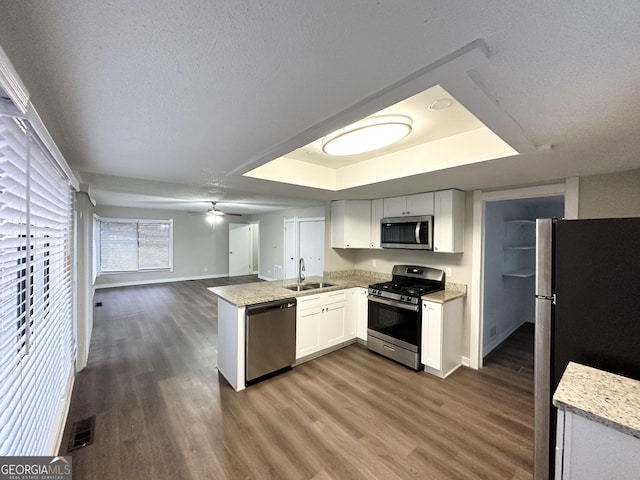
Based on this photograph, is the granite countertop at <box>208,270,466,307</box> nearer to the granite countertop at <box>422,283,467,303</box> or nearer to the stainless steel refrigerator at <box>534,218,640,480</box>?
the granite countertop at <box>422,283,467,303</box>

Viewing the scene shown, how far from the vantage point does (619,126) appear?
4.52ft

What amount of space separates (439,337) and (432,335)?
78 millimetres

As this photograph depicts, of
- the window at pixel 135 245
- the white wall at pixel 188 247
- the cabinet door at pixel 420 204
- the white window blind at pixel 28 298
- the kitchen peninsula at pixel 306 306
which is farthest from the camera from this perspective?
the white wall at pixel 188 247

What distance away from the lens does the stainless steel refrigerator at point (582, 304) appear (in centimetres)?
120

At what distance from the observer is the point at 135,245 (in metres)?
7.56

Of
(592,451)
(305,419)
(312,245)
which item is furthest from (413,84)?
(312,245)

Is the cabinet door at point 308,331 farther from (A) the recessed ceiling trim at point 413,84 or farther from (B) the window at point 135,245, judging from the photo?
(B) the window at point 135,245

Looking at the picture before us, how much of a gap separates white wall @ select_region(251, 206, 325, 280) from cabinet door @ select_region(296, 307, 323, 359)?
354 cm

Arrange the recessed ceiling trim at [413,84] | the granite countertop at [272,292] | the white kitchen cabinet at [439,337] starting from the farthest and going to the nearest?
the white kitchen cabinet at [439,337] < the granite countertop at [272,292] < the recessed ceiling trim at [413,84]

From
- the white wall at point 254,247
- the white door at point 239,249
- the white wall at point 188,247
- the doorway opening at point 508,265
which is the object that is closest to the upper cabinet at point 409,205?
the doorway opening at point 508,265

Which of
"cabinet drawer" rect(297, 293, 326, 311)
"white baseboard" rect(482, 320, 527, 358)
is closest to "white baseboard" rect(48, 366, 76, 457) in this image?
"cabinet drawer" rect(297, 293, 326, 311)

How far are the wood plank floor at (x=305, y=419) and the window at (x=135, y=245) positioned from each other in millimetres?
4526

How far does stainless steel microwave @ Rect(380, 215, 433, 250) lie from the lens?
3.26 meters

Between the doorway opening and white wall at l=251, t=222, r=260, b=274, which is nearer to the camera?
the doorway opening
